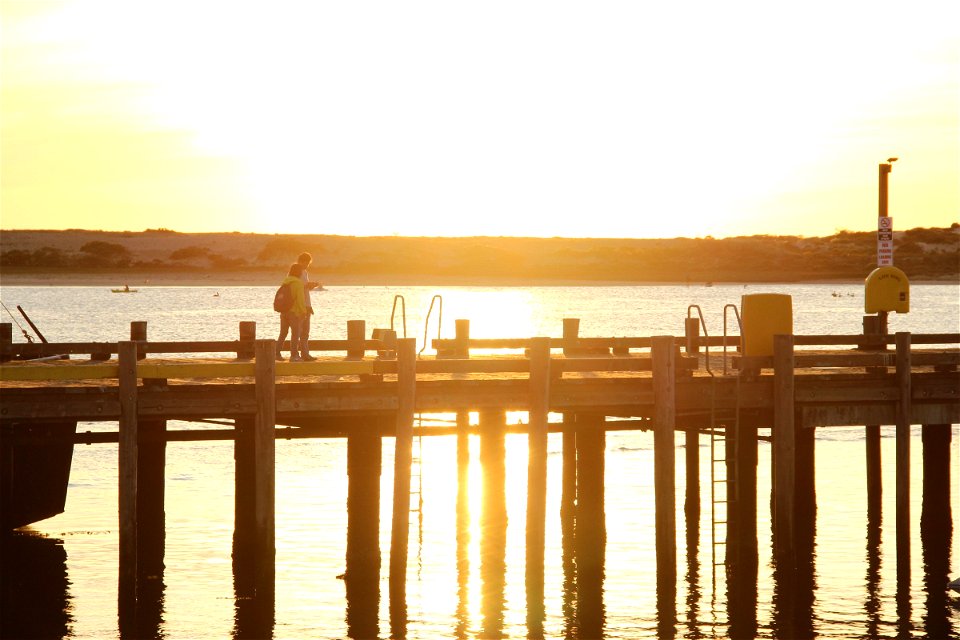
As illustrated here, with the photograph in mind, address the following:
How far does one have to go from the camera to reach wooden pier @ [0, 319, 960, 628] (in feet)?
62.8

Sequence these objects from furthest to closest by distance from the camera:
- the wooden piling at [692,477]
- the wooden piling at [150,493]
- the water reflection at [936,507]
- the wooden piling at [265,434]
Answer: the wooden piling at [692,477] < the water reflection at [936,507] < the wooden piling at [150,493] < the wooden piling at [265,434]

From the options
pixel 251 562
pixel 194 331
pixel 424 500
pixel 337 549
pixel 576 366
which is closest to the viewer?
pixel 576 366

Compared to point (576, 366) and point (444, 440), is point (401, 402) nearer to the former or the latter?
point (576, 366)

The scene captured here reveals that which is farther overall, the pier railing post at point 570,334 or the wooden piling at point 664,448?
the pier railing post at point 570,334

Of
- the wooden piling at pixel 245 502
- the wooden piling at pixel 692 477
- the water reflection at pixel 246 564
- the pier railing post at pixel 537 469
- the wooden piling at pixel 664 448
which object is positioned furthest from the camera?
the wooden piling at pixel 692 477

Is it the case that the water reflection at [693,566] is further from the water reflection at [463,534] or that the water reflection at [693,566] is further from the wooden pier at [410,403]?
the water reflection at [463,534]

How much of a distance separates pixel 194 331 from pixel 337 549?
260 ft

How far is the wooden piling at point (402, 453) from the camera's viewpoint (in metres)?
19.5

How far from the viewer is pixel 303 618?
69.3 ft

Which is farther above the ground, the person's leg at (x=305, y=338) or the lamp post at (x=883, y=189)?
the lamp post at (x=883, y=189)

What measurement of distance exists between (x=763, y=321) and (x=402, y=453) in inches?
229

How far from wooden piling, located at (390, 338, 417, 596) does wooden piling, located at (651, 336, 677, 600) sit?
3.44 metres

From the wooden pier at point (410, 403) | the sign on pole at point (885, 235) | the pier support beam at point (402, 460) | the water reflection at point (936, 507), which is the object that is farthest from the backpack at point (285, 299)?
the water reflection at point (936, 507)

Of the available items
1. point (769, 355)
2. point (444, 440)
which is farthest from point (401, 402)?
point (444, 440)
